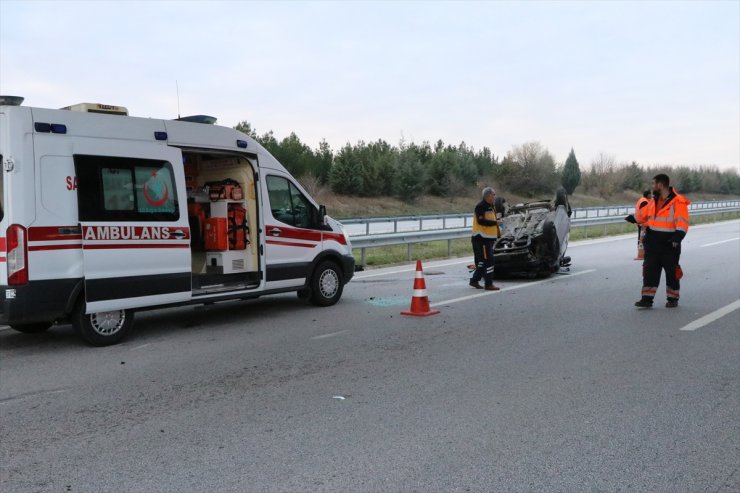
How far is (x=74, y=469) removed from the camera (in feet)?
12.6

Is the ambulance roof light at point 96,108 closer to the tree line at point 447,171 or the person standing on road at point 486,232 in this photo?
the person standing on road at point 486,232

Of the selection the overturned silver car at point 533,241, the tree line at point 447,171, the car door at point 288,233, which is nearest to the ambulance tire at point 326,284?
the car door at point 288,233

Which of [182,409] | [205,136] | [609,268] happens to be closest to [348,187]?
[609,268]

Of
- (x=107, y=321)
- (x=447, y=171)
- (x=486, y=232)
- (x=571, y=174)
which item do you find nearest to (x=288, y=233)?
(x=107, y=321)

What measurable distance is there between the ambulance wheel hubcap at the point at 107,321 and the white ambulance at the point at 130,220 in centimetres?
1

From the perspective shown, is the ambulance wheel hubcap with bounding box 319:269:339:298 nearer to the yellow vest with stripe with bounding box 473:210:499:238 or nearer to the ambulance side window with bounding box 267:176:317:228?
the ambulance side window with bounding box 267:176:317:228

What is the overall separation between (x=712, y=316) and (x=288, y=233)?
602cm

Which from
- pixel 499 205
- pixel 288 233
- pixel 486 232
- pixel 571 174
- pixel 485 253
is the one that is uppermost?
pixel 571 174

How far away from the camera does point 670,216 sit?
928 centimetres

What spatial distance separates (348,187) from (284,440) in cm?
4979

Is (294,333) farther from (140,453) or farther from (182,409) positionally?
(140,453)

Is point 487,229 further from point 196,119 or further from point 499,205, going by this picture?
point 196,119

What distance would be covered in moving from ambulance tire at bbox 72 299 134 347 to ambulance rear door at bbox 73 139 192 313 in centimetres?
18

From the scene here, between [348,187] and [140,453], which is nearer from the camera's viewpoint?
[140,453]
